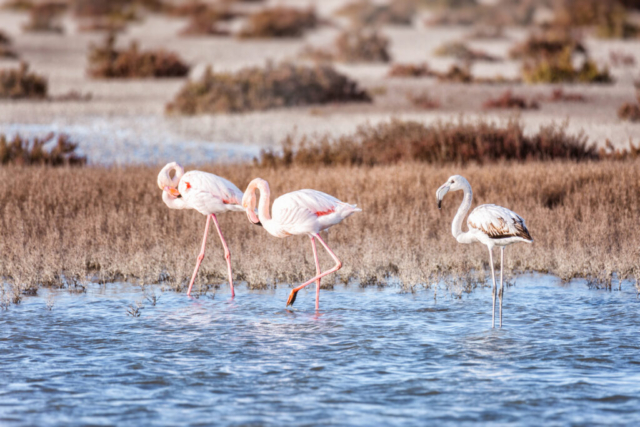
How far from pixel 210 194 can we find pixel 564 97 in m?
16.0

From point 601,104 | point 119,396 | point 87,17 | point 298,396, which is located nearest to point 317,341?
point 298,396

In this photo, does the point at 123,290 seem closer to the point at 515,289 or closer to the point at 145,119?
the point at 515,289

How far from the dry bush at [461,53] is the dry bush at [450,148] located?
21.4m

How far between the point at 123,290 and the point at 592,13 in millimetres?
46579

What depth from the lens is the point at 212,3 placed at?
72125 mm

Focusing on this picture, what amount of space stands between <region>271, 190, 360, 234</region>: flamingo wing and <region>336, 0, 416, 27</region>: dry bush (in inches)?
2185

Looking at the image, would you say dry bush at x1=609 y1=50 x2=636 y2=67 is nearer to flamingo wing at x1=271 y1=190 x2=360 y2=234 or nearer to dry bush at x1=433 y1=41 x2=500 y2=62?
dry bush at x1=433 y1=41 x2=500 y2=62

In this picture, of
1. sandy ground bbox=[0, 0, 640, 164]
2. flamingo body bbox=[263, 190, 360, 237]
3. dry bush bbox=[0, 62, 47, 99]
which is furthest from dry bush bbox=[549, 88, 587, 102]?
flamingo body bbox=[263, 190, 360, 237]

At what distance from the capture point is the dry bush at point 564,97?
22406 millimetres

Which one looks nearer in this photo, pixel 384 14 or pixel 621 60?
pixel 621 60

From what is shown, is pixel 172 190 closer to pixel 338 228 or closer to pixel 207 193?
pixel 207 193

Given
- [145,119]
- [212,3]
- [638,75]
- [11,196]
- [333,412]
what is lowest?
[333,412]

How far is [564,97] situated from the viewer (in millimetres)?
22656

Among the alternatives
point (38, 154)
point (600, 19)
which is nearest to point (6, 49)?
point (38, 154)
